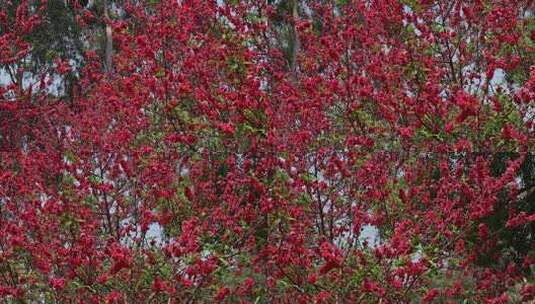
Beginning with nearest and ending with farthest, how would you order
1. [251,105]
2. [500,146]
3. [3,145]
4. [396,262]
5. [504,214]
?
[396,262], [251,105], [500,146], [504,214], [3,145]

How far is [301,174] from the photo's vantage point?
26.1 feet

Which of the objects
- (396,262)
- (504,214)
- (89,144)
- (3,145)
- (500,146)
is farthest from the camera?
(3,145)

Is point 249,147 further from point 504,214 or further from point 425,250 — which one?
point 504,214

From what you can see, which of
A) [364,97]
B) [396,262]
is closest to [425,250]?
[396,262]

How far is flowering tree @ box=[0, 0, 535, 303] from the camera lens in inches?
287

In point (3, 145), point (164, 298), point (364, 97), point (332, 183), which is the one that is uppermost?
point (3, 145)

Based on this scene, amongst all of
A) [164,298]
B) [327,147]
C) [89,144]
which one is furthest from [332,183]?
[89,144]

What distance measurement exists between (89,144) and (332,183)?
3690 millimetres

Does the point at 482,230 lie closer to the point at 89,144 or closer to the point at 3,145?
the point at 89,144

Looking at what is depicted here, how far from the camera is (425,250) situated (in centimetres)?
699

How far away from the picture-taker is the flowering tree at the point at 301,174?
23.9 ft

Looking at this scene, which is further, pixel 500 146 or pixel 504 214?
pixel 504 214

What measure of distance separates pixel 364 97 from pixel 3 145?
36.5ft

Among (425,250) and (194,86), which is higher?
(194,86)
